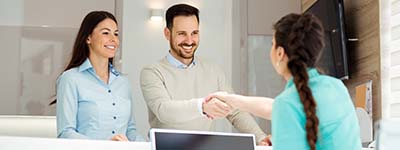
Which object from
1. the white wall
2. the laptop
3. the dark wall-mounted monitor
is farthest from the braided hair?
the white wall

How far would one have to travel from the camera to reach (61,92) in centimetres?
238

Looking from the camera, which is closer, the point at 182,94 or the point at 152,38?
the point at 182,94

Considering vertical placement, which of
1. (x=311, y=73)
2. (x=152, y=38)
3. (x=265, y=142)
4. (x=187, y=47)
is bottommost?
(x=265, y=142)

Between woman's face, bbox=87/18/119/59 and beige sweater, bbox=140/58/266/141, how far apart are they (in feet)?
0.76

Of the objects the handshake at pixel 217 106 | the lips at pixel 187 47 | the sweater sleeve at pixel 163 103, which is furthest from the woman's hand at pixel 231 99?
the lips at pixel 187 47

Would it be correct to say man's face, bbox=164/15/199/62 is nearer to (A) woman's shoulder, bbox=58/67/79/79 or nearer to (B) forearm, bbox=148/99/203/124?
(B) forearm, bbox=148/99/203/124

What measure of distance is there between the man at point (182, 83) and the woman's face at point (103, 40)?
233 mm

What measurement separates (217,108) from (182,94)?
2.19 ft

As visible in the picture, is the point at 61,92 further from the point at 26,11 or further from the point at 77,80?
the point at 26,11

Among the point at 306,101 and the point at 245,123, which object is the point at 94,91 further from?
the point at 306,101

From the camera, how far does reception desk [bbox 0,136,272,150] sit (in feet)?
6.40

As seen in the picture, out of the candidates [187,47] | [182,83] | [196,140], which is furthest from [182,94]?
[196,140]

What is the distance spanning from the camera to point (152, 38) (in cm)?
442

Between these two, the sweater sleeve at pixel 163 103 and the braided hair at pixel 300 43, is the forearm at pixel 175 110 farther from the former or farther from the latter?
the braided hair at pixel 300 43
